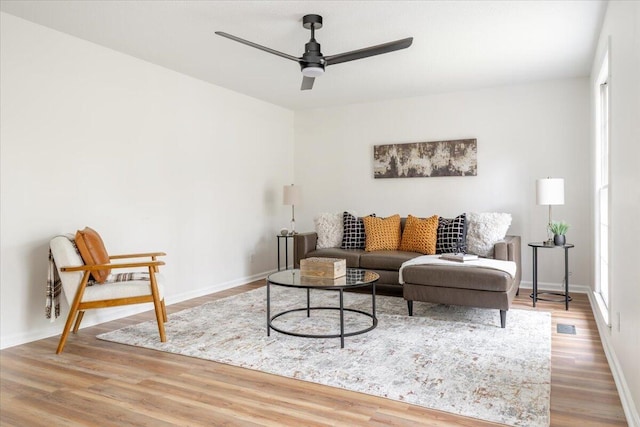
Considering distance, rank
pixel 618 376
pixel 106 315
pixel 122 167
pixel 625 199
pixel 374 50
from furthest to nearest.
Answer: pixel 122 167
pixel 106 315
pixel 374 50
pixel 618 376
pixel 625 199

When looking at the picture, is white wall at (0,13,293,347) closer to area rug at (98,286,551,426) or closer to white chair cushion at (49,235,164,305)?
white chair cushion at (49,235,164,305)

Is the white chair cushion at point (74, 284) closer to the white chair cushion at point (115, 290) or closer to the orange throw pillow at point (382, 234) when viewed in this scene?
the white chair cushion at point (115, 290)

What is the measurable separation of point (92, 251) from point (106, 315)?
0.98 metres

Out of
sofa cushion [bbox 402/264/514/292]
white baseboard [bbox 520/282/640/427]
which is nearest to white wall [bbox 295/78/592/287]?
white baseboard [bbox 520/282/640/427]

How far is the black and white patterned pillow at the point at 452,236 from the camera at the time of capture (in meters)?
5.10

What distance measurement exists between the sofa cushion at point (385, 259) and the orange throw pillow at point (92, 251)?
9.06 ft

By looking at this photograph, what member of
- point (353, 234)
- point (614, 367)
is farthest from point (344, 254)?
point (614, 367)

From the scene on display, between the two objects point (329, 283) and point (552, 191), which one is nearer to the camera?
point (329, 283)

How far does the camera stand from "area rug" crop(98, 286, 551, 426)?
2455 mm

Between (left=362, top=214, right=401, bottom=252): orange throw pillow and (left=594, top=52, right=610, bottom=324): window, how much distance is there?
2.13 m

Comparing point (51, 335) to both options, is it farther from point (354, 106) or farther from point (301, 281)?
point (354, 106)

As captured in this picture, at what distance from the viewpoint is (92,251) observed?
3.51m

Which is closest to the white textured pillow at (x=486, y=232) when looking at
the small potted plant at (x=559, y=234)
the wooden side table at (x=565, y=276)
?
the wooden side table at (x=565, y=276)

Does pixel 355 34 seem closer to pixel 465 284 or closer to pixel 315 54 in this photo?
pixel 315 54
